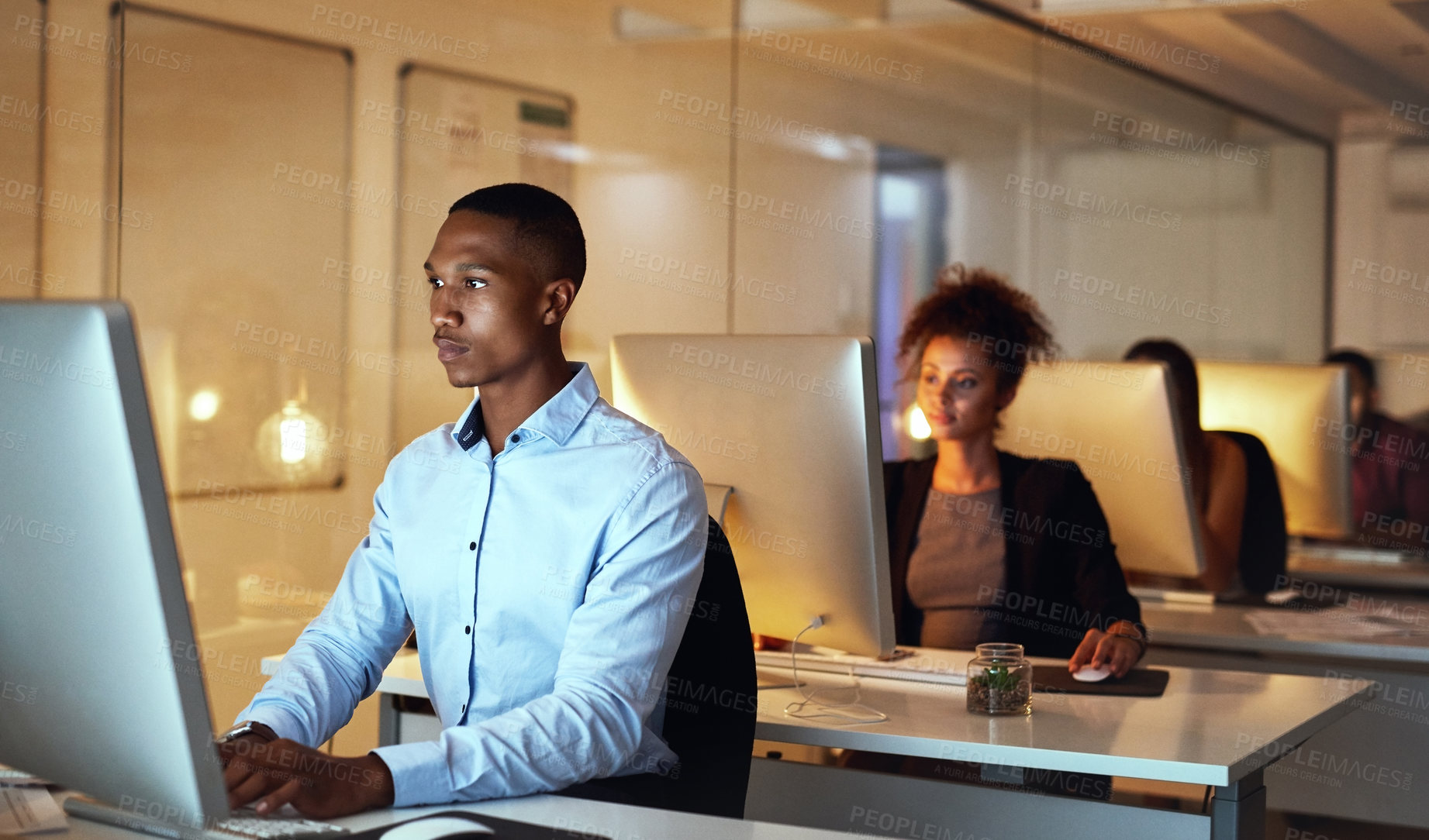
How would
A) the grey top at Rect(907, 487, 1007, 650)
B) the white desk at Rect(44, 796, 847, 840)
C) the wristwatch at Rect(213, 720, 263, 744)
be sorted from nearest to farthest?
the white desk at Rect(44, 796, 847, 840) < the wristwatch at Rect(213, 720, 263, 744) < the grey top at Rect(907, 487, 1007, 650)

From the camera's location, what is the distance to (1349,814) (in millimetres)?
3281

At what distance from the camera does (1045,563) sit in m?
2.72

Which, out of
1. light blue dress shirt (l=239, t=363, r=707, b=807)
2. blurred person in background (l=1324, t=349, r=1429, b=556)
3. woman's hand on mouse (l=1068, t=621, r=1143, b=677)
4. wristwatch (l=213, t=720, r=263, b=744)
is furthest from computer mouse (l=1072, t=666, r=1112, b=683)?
blurred person in background (l=1324, t=349, r=1429, b=556)

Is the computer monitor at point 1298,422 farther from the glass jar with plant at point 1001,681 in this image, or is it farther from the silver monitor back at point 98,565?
the silver monitor back at point 98,565

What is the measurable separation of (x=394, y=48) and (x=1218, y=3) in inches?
119

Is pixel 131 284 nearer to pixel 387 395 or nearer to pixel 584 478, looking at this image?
pixel 387 395

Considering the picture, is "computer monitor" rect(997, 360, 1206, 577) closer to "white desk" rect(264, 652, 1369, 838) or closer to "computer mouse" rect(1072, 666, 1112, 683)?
"white desk" rect(264, 652, 1369, 838)

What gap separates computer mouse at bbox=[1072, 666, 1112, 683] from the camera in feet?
7.74

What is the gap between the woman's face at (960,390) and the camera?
2.82m

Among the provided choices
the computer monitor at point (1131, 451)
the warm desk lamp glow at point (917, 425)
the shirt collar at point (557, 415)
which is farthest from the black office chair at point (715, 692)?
the computer monitor at point (1131, 451)

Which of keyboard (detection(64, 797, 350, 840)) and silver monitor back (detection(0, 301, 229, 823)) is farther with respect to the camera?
keyboard (detection(64, 797, 350, 840))

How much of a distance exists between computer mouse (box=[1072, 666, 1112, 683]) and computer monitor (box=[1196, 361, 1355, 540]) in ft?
4.84

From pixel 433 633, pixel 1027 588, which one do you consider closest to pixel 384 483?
pixel 433 633

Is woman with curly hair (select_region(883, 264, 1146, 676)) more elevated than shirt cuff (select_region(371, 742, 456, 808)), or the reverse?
woman with curly hair (select_region(883, 264, 1146, 676))
